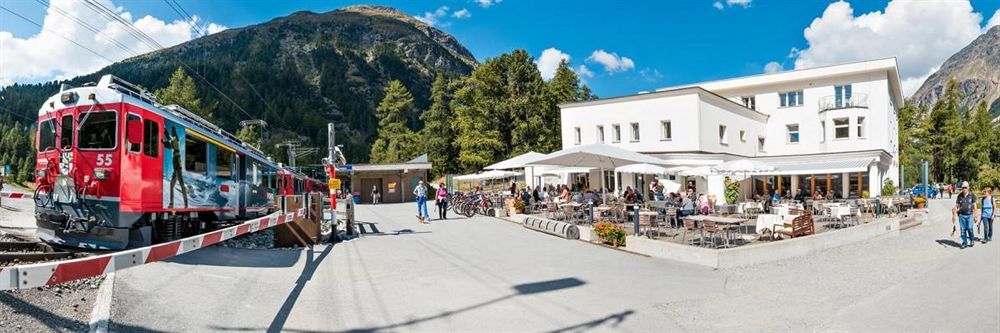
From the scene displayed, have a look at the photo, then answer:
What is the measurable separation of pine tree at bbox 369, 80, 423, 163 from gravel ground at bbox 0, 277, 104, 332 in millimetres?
63452

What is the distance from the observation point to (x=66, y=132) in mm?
8305

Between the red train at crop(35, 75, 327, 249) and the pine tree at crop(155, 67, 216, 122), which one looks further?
the pine tree at crop(155, 67, 216, 122)

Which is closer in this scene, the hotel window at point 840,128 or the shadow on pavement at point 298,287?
the shadow on pavement at point 298,287

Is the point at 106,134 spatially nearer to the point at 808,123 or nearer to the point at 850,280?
the point at 850,280

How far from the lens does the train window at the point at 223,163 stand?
1137cm

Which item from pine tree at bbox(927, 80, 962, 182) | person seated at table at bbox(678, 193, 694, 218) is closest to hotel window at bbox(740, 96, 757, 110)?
person seated at table at bbox(678, 193, 694, 218)

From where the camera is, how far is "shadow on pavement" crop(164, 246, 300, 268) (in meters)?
8.40

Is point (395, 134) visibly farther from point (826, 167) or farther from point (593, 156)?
point (593, 156)

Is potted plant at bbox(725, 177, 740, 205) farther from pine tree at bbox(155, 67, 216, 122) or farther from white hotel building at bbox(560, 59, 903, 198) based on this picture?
pine tree at bbox(155, 67, 216, 122)

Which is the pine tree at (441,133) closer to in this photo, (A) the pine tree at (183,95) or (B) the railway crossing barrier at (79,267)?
(A) the pine tree at (183,95)

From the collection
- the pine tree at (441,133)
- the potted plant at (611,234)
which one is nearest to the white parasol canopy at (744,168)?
the potted plant at (611,234)

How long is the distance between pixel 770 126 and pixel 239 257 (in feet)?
119

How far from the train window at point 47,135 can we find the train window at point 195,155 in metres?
1.86

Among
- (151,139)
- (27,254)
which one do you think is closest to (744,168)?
(151,139)
